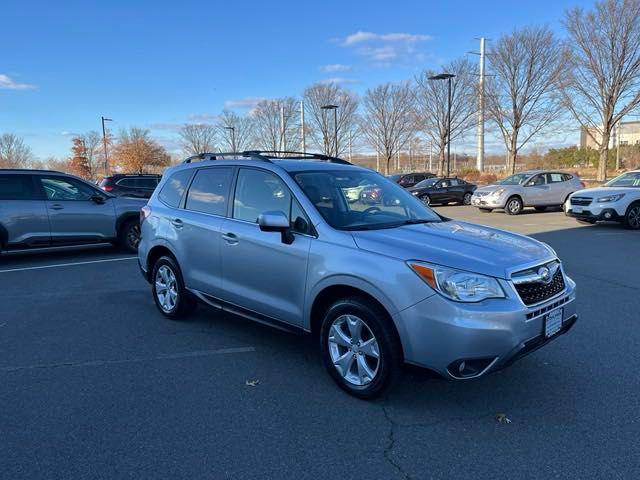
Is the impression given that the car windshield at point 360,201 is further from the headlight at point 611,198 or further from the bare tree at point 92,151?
the bare tree at point 92,151

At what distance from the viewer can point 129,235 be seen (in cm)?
1033

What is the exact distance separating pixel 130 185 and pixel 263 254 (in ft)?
60.1

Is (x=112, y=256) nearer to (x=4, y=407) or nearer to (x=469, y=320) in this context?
(x=4, y=407)

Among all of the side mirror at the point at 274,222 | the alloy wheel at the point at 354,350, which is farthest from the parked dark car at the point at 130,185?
the alloy wheel at the point at 354,350

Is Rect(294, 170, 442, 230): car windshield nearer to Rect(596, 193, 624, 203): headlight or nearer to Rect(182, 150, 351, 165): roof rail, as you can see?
Rect(182, 150, 351, 165): roof rail

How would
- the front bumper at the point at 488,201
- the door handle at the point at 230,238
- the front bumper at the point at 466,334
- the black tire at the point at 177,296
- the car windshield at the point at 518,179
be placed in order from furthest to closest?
the car windshield at the point at 518,179
the front bumper at the point at 488,201
the black tire at the point at 177,296
the door handle at the point at 230,238
the front bumper at the point at 466,334

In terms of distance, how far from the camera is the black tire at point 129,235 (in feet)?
33.8

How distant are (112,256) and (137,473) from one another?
26.4 ft

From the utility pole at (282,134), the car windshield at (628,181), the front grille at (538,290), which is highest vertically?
the utility pole at (282,134)

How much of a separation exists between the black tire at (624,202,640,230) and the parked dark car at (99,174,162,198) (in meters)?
16.5

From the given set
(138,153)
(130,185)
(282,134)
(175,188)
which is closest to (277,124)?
(282,134)

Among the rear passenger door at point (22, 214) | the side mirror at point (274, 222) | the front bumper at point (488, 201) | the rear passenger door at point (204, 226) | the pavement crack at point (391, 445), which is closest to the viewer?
the pavement crack at point (391, 445)

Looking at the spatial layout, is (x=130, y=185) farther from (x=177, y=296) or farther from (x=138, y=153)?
(x=138, y=153)

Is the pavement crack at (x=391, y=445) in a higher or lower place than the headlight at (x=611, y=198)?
lower
